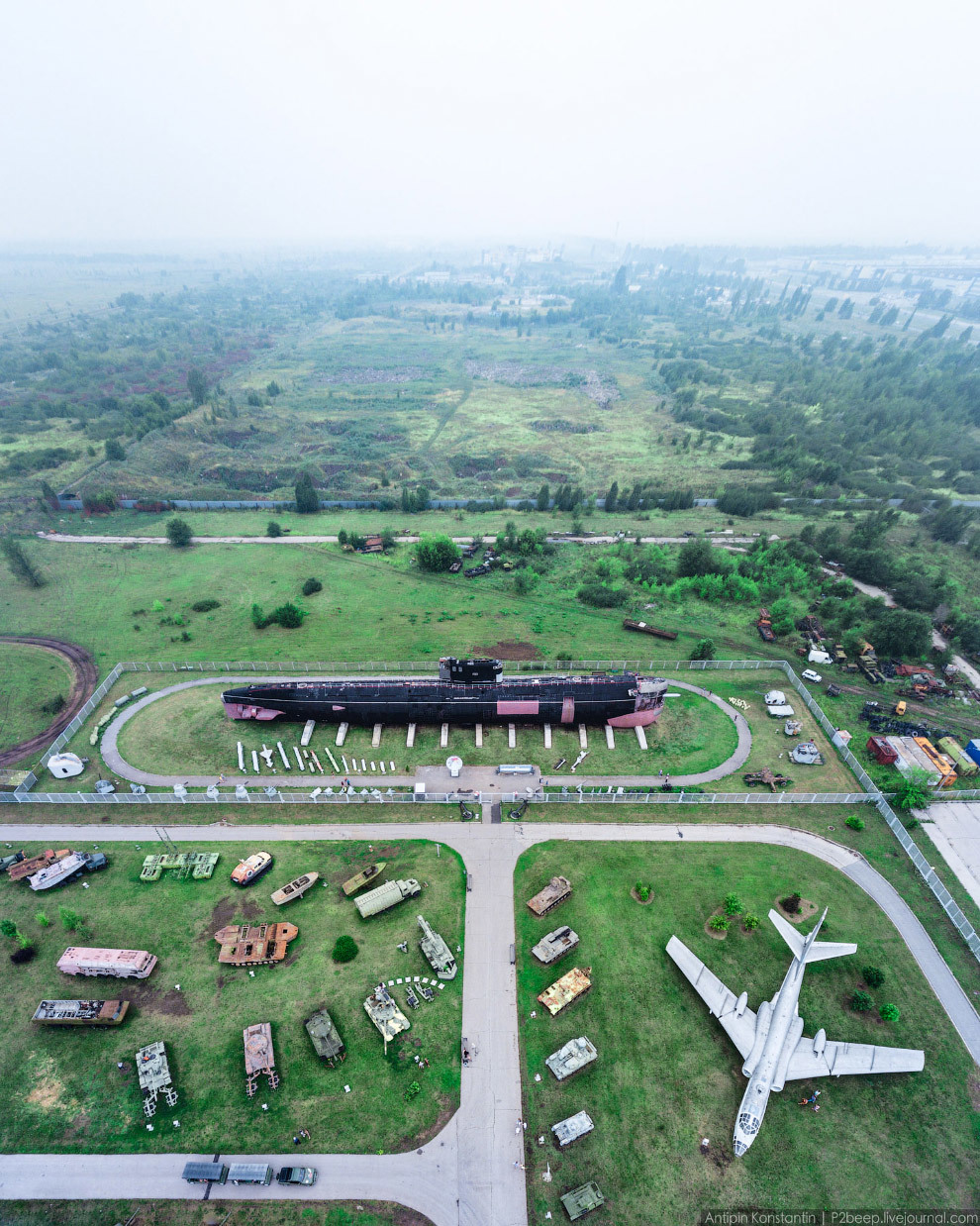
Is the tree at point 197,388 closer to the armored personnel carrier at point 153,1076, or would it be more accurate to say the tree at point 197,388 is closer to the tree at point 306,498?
the tree at point 306,498

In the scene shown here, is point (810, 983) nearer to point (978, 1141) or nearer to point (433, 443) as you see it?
point (978, 1141)

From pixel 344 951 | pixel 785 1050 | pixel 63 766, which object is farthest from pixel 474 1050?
pixel 63 766

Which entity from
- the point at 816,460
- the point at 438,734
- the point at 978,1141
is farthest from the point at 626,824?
the point at 816,460

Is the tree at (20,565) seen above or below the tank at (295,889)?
below

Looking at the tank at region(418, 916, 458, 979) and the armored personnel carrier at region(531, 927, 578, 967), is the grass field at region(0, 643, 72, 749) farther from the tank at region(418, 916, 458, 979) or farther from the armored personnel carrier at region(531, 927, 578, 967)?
the armored personnel carrier at region(531, 927, 578, 967)

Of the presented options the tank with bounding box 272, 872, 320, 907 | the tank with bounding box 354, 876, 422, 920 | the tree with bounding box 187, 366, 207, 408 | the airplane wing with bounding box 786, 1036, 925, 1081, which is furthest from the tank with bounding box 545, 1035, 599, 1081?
the tree with bounding box 187, 366, 207, 408

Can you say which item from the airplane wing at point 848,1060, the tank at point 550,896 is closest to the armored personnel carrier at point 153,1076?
the tank at point 550,896
